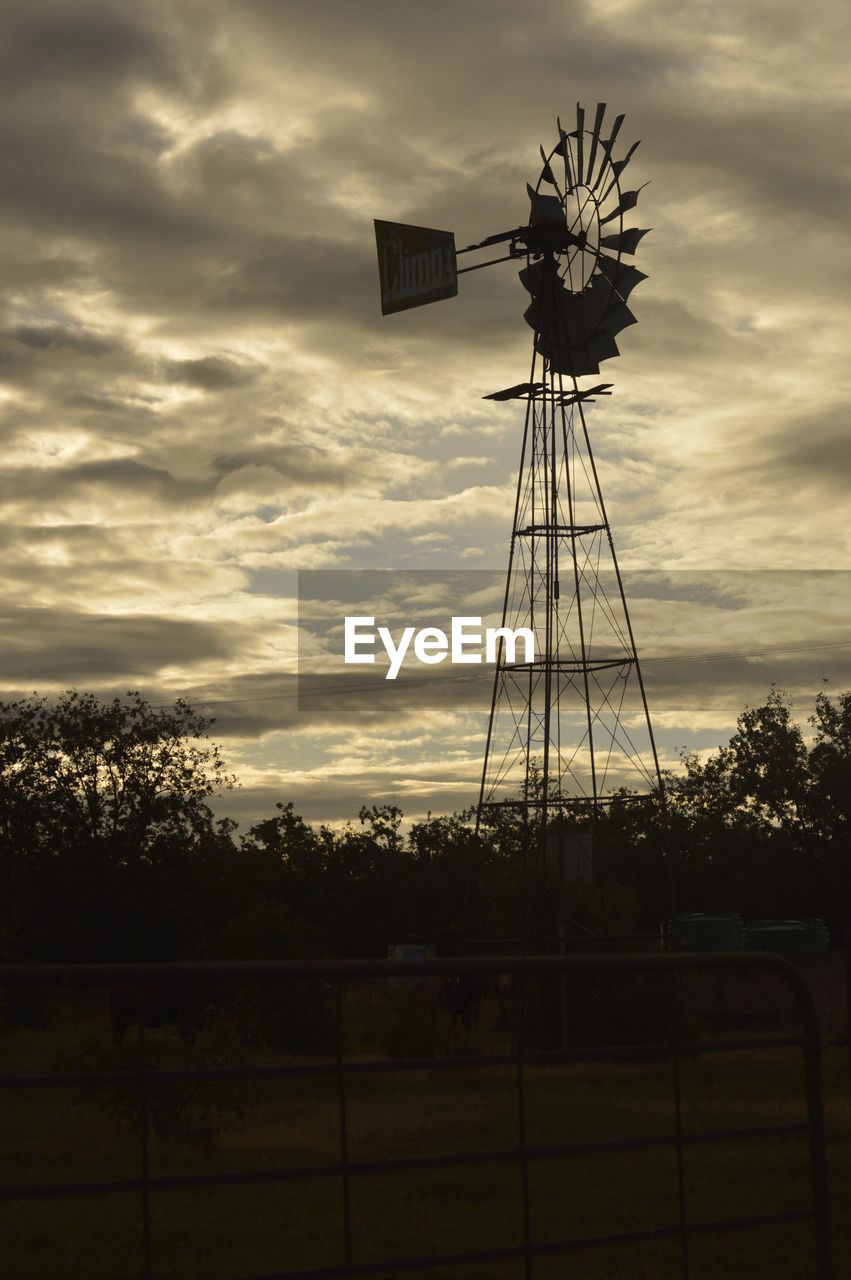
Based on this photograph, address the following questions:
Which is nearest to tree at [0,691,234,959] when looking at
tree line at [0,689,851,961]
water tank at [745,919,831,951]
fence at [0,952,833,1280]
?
tree line at [0,689,851,961]

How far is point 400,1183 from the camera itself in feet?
44.2

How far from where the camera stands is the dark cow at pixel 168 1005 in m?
10.2

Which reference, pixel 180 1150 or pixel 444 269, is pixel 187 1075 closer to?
pixel 180 1150

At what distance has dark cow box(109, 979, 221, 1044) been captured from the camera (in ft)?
33.6

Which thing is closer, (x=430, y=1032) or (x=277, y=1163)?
(x=277, y=1163)

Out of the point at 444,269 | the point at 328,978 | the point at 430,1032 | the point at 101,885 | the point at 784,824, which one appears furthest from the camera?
the point at 784,824

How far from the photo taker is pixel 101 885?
5119cm

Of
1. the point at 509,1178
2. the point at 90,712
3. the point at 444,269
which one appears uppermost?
the point at 444,269

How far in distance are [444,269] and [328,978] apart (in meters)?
18.9

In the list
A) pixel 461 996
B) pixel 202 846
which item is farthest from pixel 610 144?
pixel 202 846

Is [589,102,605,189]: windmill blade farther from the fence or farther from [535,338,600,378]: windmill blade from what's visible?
the fence

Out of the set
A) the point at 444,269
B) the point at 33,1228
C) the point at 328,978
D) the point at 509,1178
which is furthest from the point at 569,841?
the point at 328,978

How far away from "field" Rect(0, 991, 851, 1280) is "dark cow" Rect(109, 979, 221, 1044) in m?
0.38

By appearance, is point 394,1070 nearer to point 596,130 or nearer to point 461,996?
point 461,996
